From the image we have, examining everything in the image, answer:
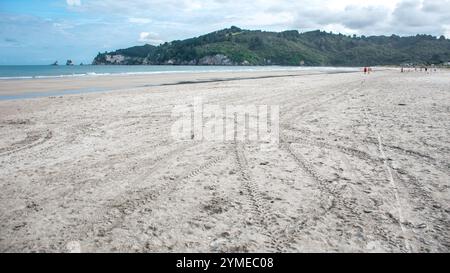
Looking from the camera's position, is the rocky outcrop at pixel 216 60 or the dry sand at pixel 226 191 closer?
the dry sand at pixel 226 191

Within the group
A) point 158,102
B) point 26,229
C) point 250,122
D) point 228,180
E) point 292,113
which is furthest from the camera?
point 158,102

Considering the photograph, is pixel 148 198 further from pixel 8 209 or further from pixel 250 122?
pixel 250 122

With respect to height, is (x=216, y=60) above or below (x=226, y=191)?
above

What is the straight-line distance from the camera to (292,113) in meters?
10.7

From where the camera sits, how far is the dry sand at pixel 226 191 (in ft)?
10.9

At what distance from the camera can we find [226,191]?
454 centimetres

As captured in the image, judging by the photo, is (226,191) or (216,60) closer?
(226,191)

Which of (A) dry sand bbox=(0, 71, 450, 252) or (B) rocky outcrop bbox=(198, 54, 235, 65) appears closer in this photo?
(A) dry sand bbox=(0, 71, 450, 252)

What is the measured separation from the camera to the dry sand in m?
3.34

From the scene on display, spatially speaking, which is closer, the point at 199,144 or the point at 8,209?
the point at 8,209

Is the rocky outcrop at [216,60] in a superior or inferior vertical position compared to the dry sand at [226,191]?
superior

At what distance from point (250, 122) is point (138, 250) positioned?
6469 millimetres

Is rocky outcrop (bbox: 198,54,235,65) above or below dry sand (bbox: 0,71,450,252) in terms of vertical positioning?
above
